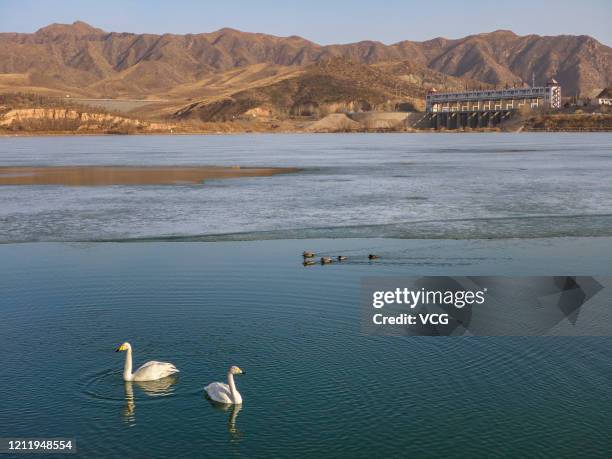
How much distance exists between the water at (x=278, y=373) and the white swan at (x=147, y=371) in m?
0.22

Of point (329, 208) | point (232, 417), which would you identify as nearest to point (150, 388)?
point (232, 417)

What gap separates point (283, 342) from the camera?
1844 centimetres

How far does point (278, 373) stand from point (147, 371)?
2955 millimetres

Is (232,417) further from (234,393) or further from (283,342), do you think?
(283,342)

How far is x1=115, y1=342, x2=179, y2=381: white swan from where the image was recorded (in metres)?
15.8

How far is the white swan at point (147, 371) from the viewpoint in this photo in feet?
51.9

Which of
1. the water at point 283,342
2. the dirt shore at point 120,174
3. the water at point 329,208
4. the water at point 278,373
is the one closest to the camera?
the water at point 278,373

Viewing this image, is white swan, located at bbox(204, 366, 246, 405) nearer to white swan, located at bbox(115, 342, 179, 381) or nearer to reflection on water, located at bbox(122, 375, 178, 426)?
reflection on water, located at bbox(122, 375, 178, 426)

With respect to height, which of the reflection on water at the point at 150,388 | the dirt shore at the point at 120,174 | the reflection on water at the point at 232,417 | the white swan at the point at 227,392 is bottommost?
the reflection on water at the point at 232,417

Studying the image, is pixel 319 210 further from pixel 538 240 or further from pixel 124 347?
pixel 124 347

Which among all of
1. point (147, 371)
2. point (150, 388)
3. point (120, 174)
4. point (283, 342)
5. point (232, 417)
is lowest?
point (232, 417)
